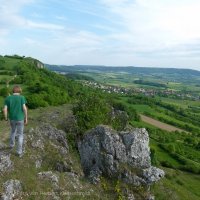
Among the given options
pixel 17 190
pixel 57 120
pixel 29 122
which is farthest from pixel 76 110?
pixel 17 190

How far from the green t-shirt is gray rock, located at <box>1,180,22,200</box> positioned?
3545mm

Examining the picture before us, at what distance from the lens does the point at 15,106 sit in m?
21.0

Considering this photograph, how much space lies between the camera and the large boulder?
23.5m

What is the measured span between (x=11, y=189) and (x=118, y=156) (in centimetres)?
759

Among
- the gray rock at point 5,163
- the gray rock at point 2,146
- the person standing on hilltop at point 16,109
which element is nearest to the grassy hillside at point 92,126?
the gray rock at point 5,163

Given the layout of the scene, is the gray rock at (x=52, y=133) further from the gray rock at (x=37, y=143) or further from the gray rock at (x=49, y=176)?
the gray rock at (x=49, y=176)

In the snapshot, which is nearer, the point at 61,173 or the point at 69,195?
the point at 69,195

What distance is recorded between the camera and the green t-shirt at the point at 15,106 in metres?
20.8

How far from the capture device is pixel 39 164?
22984mm

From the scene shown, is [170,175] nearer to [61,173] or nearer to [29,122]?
[29,122]

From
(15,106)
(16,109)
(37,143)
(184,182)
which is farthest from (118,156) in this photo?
(184,182)

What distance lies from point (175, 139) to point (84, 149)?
85196mm

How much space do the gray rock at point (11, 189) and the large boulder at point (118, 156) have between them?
5.08 m

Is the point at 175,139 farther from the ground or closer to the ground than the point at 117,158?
closer to the ground
